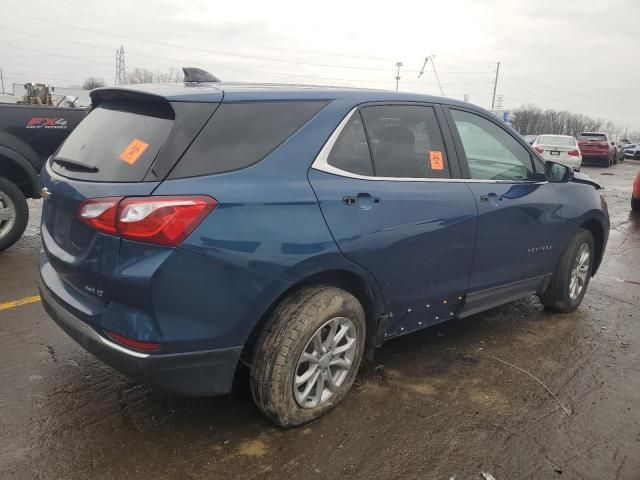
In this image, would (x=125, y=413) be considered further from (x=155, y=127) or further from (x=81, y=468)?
(x=155, y=127)

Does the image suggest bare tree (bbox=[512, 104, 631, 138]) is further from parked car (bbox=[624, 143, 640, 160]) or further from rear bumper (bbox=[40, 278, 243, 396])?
rear bumper (bbox=[40, 278, 243, 396])

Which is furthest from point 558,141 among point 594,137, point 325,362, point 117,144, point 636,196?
point 117,144

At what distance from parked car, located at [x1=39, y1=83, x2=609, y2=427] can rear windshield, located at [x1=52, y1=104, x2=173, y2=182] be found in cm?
1

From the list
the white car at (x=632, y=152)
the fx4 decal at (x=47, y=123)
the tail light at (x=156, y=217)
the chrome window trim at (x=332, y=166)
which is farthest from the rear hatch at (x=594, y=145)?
the tail light at (x=156, y=217)

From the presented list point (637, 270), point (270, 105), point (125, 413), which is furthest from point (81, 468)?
point (637, 270)

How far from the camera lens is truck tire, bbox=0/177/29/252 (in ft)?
17.9

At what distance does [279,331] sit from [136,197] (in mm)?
889

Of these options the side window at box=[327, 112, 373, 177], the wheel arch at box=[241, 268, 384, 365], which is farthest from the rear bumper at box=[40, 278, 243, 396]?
the side window at box=[327, 112, 373, 177]

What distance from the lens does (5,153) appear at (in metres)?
5.30

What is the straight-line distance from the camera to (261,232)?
A: 2.40m

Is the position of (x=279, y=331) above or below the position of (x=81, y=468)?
above

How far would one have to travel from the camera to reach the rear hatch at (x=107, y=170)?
233 centimetres

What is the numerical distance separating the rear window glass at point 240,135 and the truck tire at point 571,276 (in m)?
2.78

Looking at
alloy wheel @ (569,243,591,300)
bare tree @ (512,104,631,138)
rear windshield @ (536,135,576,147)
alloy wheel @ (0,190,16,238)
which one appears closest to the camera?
alloy wheel @ (569,243,591,300)
